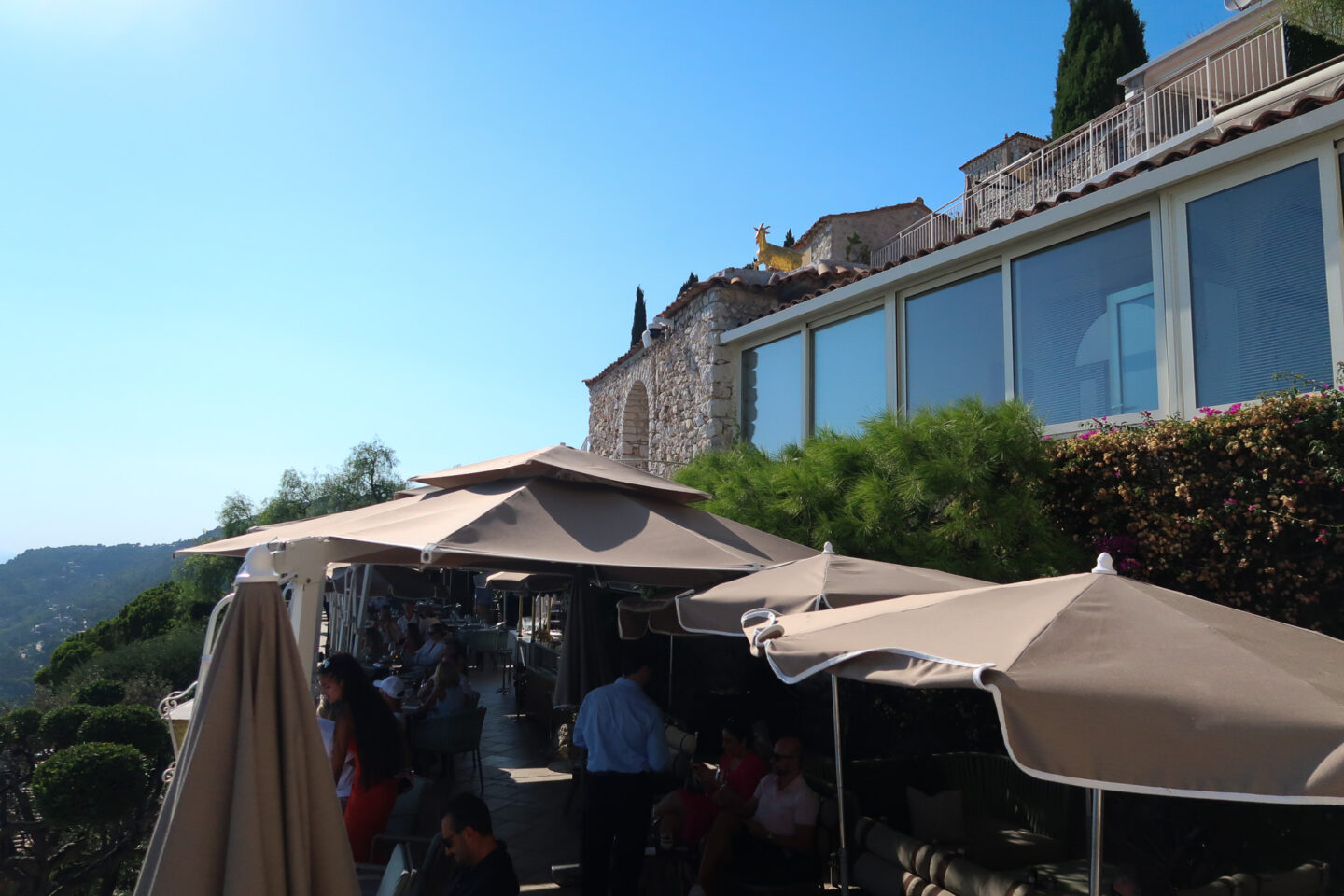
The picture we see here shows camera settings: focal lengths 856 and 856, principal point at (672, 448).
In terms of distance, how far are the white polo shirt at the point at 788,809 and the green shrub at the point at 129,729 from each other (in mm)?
5492

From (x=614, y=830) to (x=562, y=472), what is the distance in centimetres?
221

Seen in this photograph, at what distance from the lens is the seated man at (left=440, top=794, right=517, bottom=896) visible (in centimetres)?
374

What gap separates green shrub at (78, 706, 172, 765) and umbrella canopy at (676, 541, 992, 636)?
5.36 metres

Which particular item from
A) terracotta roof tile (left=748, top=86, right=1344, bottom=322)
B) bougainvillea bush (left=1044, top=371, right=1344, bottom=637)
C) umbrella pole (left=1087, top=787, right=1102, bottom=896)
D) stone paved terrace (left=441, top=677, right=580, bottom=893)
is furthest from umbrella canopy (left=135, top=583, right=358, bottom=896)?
terracotta roof tile (left=748, top=86, right=1344, bottom=322)

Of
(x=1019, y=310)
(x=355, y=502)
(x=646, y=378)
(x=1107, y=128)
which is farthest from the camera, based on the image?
(x=355, y=502)

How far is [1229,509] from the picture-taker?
543cm

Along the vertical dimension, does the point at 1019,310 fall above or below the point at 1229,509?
above

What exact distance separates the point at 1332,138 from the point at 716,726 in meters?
6.41

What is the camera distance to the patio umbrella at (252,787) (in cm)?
274

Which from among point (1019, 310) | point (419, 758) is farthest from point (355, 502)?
point (1019, 310)

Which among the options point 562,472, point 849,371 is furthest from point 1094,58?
point 562,472

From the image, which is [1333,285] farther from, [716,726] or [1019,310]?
[716,726]

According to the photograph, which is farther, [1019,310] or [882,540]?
[1019,310]

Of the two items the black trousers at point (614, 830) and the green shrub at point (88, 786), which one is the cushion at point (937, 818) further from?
the green shrub at point (88, 786)
